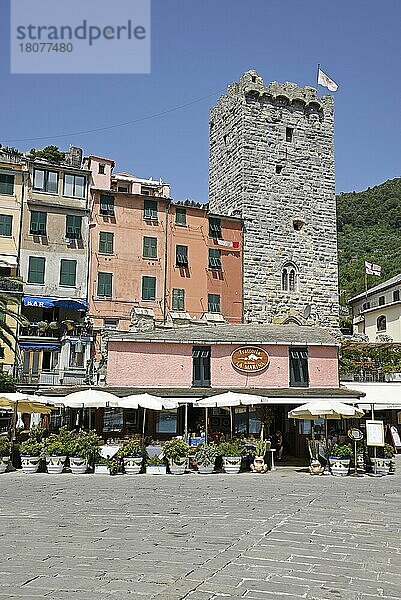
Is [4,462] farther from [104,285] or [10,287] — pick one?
[104,285]

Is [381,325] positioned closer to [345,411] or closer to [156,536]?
[345,411]

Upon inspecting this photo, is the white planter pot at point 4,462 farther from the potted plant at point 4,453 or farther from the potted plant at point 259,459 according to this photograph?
the potted plant at point 259,459

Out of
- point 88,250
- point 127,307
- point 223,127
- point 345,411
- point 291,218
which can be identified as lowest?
point 345,411

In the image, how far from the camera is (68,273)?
121ft

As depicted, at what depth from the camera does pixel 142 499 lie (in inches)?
537

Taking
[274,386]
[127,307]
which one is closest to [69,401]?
[274,386]

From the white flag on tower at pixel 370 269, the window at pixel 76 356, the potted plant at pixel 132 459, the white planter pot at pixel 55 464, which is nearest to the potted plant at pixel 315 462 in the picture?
the potted plant at pixel 132 459

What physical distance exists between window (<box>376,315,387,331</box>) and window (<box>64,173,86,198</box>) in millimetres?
23716

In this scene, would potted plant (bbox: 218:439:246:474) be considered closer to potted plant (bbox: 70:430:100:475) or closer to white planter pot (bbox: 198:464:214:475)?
white planter pot (bbox: 198:464:214:475)

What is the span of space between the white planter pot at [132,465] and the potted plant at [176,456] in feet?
2.72

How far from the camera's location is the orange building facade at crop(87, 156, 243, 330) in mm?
37594

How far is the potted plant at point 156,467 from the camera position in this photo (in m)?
19.2

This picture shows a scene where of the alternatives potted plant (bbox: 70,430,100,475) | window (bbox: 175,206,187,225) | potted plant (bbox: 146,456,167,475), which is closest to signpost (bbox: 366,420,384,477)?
potted plant (bbox: 146,456,167,475)

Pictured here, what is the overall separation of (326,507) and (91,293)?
26394mm
